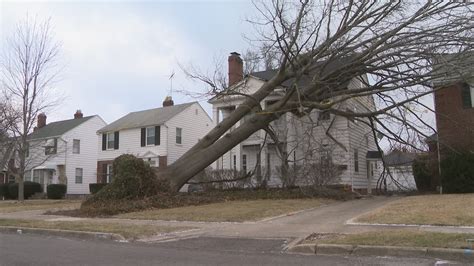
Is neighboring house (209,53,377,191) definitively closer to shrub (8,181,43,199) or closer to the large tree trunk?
the large tree trunk

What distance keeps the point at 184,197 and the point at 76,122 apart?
29378mm

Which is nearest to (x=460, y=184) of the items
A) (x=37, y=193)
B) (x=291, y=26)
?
(x=291, y=26)

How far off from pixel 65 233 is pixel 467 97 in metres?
20.4

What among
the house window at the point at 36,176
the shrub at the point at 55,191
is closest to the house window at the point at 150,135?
the shrub at the point at 55,191

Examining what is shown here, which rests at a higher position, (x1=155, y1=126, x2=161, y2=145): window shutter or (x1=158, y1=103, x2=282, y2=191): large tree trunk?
(x1=155, y1=126, x2=161, y2=145): window shutter

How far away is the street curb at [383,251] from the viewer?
8000mm

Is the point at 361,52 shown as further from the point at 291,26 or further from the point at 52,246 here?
the point at 52,246

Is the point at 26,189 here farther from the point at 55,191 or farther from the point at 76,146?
the point at 76,146

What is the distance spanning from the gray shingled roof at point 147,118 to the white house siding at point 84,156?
13.9ft

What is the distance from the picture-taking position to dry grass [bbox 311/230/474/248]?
28.0ft

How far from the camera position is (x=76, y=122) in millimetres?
47594

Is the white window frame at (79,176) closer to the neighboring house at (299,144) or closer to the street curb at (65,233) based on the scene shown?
the neighboring house at (299,144)

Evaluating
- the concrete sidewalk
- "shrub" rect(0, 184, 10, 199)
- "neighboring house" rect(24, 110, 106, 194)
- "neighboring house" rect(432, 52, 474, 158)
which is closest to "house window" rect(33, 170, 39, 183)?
"neighboring house" rect(24, 110, 106, 194)

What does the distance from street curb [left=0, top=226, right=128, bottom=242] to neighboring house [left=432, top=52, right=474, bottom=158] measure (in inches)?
505
